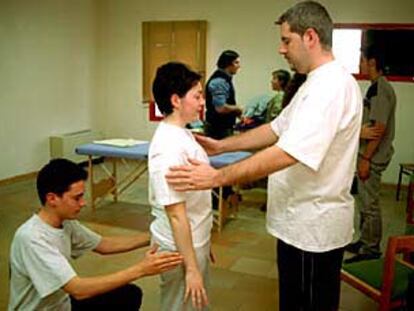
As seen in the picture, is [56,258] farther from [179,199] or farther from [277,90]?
[277,90]

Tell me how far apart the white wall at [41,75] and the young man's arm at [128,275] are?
4.53 m

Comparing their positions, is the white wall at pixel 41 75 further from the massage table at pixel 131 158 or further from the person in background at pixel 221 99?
the person in background at pixel 221 99

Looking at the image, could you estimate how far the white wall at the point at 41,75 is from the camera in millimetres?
5879

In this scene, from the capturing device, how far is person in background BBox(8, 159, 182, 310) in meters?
1.73

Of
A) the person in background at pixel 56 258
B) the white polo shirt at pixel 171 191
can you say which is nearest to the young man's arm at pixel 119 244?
the person in background at pixel 56 258

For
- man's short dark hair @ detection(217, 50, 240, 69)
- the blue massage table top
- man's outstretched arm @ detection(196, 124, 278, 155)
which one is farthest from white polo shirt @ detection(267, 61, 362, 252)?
man's short dark hair @ detection(217, 50, 240, 69)

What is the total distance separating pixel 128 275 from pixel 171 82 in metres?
0.67

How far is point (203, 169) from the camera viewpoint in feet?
5.26

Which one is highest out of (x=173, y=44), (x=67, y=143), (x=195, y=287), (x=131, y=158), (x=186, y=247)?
(x=173, y=44)

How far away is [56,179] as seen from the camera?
6.03ft

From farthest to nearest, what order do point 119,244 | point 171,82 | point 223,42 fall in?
point 223,42
point 119,244
point 171,82

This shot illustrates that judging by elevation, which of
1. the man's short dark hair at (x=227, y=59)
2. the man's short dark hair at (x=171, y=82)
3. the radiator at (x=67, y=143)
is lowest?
the radiator at (x=67, y=143)

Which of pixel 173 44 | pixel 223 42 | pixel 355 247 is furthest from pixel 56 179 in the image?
pixel 173 44

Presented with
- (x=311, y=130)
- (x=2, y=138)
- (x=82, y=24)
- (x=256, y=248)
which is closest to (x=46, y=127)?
(x=2, y=138)
